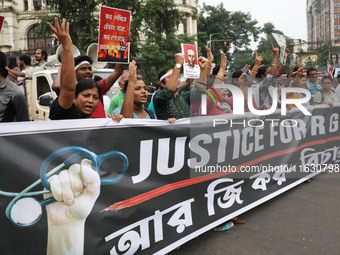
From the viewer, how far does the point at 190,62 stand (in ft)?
14.6

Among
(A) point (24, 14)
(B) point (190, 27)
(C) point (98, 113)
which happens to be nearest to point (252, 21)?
(B) point (190, 27)

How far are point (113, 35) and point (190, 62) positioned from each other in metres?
1.06

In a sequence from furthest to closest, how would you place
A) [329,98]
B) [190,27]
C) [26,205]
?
[190,27] → [329,98] → [26,205]

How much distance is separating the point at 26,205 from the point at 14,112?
117cm

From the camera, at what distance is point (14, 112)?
→ 297 cm

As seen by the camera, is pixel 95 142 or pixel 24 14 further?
pixel 24 14

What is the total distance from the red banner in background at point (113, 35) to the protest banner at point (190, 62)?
0.77 metres

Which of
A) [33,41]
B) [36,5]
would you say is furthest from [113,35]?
[36,5]

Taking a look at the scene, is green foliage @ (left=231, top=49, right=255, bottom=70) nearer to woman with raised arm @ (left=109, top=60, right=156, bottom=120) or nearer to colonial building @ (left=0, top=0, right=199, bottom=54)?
colonial building @ (left=0, top=0, right=199, bottom=54)

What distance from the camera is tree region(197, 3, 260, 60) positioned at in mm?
47100

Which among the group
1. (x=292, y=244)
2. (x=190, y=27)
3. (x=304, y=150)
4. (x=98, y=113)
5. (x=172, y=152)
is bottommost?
(x=292, y=244)

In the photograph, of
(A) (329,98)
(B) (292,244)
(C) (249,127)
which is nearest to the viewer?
(B) (292,244)

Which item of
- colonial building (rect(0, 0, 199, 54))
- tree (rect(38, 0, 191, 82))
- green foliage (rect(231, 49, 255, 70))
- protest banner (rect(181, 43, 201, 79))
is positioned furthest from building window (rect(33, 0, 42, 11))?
protest banner (rect(181, 43, 201, 79))

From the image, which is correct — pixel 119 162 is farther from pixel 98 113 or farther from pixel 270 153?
pixel 270 153
